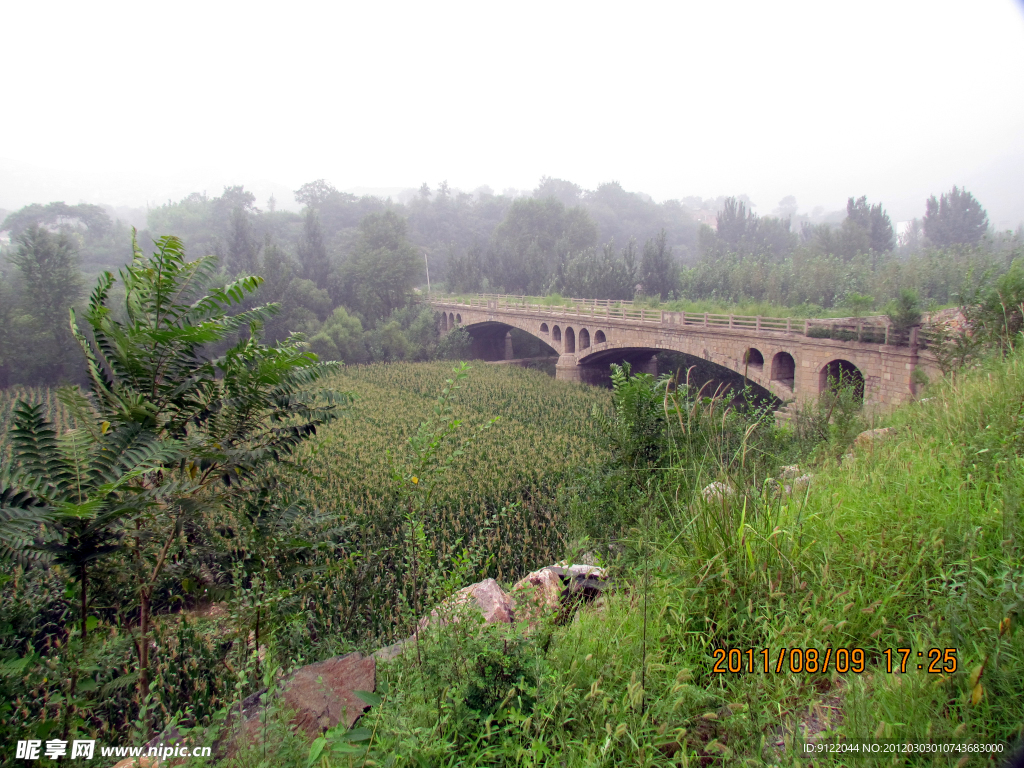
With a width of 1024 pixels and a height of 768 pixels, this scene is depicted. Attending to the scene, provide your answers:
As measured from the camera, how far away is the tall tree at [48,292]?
27453 millimetres

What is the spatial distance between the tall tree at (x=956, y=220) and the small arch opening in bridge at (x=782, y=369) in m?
50.5

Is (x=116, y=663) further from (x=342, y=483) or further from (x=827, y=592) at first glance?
(x=342, y=483)

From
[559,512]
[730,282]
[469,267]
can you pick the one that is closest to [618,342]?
[559,512]

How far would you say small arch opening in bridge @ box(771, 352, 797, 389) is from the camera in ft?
61.7

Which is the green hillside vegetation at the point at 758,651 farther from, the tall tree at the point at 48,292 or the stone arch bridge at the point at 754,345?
the tall tree at the point at 48,292

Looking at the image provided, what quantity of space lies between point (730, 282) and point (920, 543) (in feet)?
143

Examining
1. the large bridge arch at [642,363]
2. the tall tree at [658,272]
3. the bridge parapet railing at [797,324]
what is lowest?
the large bridge arch at [642,363]

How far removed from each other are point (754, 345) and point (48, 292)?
114 ft

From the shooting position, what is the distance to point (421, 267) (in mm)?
52719

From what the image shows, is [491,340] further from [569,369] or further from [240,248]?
[240,248]

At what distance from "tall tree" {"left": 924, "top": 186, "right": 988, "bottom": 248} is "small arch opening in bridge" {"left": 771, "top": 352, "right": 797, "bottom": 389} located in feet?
166

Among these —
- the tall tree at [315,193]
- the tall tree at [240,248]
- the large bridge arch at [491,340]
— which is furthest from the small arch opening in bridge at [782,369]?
the tall tree at [315,193]
